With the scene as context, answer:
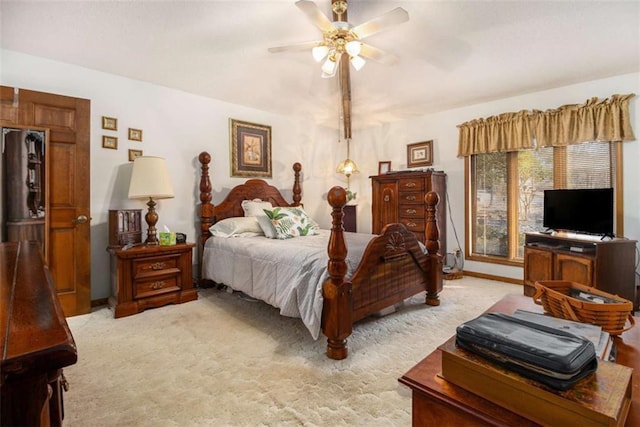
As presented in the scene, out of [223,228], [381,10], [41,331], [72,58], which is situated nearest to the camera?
[41,331]

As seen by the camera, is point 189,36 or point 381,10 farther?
point 189,36

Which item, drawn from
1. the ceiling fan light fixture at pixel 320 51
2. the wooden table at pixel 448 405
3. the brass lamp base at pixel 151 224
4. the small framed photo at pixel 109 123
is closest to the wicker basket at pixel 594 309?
the wooden table at pixel 448 405

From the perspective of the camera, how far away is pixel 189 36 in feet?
8.27

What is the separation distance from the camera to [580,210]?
123 inches

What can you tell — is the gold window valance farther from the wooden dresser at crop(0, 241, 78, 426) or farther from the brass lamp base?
the wooden dresser at crop(0, 241, 78, 426)

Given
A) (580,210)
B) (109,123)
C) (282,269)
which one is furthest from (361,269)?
(109,123)

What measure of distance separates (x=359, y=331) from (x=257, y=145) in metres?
2.99

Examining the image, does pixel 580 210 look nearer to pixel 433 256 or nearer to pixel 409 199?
pixel 433 256

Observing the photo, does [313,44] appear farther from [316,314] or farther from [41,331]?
[41,331]

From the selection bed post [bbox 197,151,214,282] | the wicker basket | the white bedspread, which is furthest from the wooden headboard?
the wicker basket

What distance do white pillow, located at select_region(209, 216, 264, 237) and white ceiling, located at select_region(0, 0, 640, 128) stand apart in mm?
1590

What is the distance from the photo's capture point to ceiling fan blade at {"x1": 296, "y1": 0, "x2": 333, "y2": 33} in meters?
1.89

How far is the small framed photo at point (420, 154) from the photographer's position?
15.1 feet

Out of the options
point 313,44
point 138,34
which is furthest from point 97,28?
point 313,44
